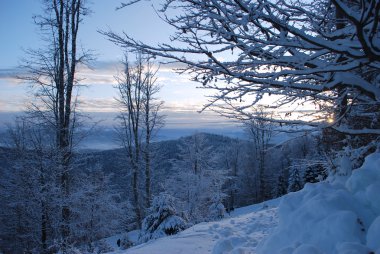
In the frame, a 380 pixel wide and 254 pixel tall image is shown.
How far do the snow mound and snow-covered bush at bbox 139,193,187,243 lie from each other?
17.8 feet

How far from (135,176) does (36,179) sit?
6.30m

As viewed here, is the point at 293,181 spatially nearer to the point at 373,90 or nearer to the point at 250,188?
the point at 250,188

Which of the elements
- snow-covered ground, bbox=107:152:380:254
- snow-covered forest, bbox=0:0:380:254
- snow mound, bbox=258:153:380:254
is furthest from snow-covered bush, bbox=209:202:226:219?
snow mound, bbox=258:153:380:254

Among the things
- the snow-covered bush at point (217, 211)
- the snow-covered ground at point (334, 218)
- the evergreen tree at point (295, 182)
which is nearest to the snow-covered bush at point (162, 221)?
the snow-covered ground at point (334, 218)

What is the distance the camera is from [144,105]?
1605 centimetres

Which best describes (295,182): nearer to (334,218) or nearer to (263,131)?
(263,131)

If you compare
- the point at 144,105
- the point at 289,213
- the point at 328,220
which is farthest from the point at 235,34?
the point at 144,105

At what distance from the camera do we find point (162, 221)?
354 inches

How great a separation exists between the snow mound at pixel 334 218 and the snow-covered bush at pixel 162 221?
5431 mm

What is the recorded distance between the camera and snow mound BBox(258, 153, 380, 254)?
9.07 ft

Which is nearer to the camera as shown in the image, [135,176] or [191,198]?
[135,176]

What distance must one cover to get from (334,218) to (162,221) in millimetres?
6651

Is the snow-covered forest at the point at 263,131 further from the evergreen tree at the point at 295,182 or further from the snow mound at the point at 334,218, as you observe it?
the evergreen tree at the point at 295,182

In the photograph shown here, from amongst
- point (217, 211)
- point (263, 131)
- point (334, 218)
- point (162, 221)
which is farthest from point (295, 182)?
point (334, 218)
